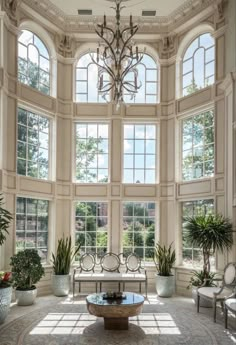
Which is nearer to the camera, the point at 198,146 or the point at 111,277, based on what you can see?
the point at 111,277

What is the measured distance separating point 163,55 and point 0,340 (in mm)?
7247

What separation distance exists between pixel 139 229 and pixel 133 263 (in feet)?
2.75

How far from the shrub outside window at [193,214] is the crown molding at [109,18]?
13.7 ft

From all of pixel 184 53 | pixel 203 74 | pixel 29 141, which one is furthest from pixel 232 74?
pixel 29 141

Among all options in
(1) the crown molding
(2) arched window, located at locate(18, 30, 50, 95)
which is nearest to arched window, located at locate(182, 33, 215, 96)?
(1) the crown molding

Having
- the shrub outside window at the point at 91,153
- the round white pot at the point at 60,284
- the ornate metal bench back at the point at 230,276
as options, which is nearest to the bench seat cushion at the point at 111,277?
the round white pot at the point at 60,284

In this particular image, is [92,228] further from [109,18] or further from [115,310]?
[109,18]

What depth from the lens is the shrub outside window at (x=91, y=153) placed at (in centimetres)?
966

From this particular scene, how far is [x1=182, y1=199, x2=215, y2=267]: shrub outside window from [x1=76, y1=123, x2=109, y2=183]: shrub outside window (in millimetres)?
2094

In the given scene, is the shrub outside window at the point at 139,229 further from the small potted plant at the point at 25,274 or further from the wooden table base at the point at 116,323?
the wooden table base at the point at 116,323

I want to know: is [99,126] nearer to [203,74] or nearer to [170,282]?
[203,74]

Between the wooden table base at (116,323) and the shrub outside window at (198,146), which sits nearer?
the wooden table base at (116,323)

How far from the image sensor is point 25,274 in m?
7.46

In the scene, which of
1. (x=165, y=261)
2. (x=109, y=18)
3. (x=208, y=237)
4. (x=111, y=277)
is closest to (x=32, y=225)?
(x=111, y=277)
